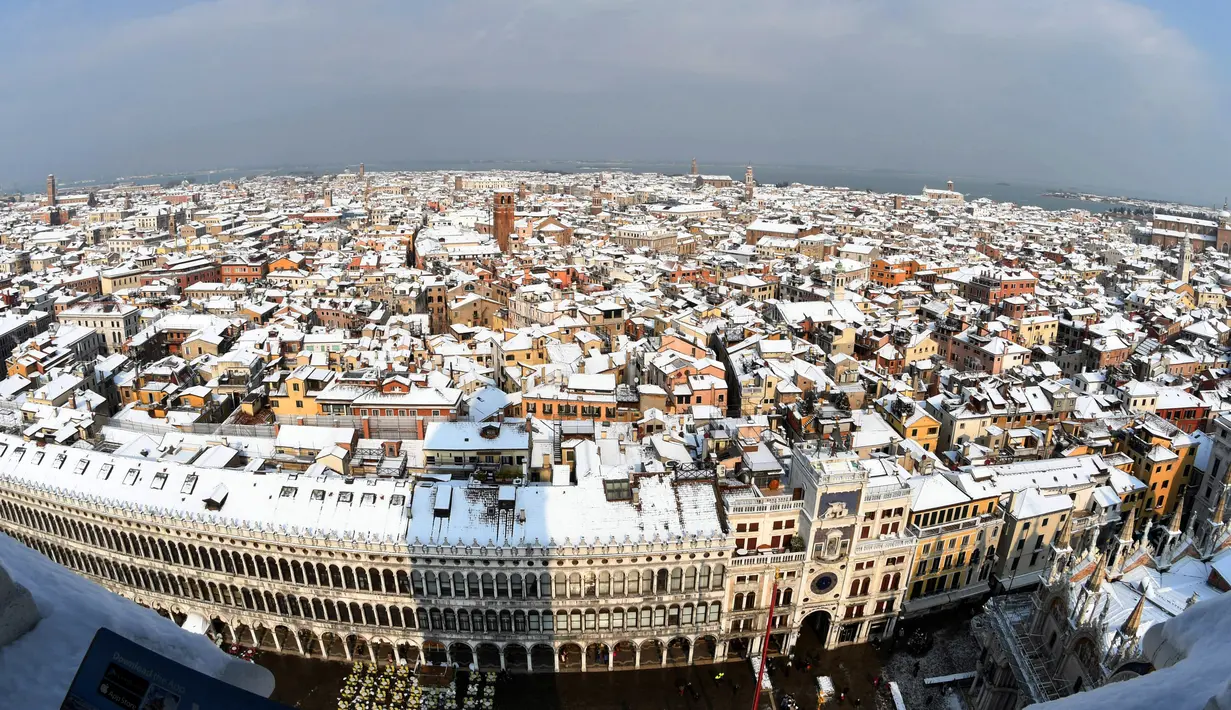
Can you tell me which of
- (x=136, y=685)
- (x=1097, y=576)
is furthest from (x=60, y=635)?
(x=1097, y=576)

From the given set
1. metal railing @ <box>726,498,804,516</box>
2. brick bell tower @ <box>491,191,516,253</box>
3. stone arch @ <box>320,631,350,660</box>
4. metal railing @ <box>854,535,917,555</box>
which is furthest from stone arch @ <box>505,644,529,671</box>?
brick bell tower @ <box>491,191,516,253</box>

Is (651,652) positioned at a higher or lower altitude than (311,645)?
higher

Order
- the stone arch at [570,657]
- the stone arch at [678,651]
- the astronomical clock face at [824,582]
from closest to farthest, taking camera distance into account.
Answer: the astronomical clock face at [824,582] < the stone arch at [570,657] < the stone arch at [678,651]

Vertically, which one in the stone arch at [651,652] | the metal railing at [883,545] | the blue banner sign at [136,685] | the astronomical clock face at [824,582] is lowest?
the stone arch at [651,652]

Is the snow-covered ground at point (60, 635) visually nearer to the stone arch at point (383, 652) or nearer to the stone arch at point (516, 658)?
the stone arch at point (516, 658)

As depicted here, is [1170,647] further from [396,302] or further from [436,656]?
[396,302]

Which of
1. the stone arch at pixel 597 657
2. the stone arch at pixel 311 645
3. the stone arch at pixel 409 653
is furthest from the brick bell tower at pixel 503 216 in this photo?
the stone arch at pixel 597 657

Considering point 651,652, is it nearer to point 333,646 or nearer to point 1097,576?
point 333,646
